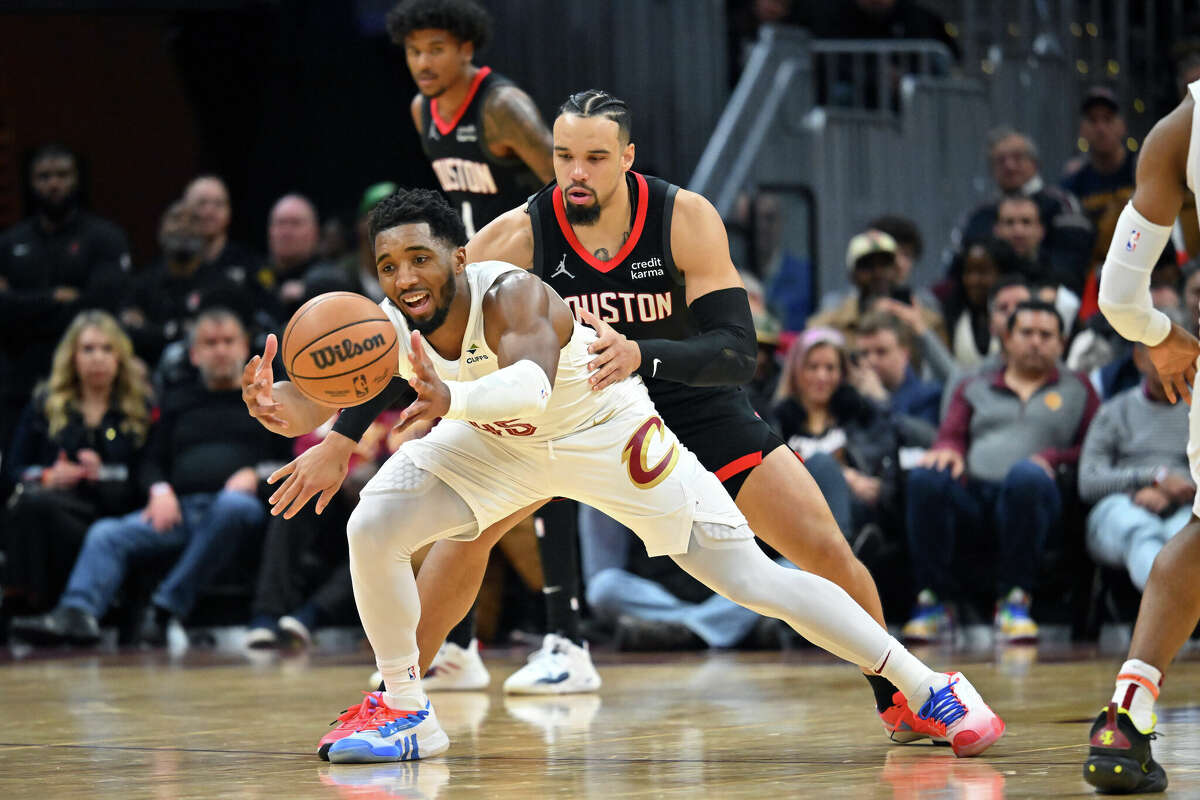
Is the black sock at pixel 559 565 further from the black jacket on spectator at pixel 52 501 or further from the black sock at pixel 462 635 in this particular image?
the black jacket on spectator at pixel 52 501

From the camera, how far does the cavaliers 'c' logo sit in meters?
4.47

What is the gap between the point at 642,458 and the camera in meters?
4.48

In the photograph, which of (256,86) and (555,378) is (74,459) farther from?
(555,378)

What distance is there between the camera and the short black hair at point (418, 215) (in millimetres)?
4348

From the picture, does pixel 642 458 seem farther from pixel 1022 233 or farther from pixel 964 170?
pixel 964 170

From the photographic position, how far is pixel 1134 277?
157 inches

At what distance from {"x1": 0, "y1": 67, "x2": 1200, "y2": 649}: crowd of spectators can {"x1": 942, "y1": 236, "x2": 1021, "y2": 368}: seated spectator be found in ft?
0.06

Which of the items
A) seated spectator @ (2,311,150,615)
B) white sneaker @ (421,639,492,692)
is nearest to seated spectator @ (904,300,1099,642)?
white sneaker @ (421,639,492,692)

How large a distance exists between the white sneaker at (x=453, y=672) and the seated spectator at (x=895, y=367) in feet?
11.6

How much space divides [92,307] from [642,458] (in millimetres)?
6581

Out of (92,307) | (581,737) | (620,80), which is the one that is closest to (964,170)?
(620,80)

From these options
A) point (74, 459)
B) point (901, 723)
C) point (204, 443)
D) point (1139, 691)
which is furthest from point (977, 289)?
point (1139, 691)

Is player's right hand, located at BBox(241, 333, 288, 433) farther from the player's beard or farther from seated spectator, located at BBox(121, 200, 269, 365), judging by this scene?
seated spectator, located at BBox(121, 200, 269, 365)

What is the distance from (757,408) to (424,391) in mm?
5067
